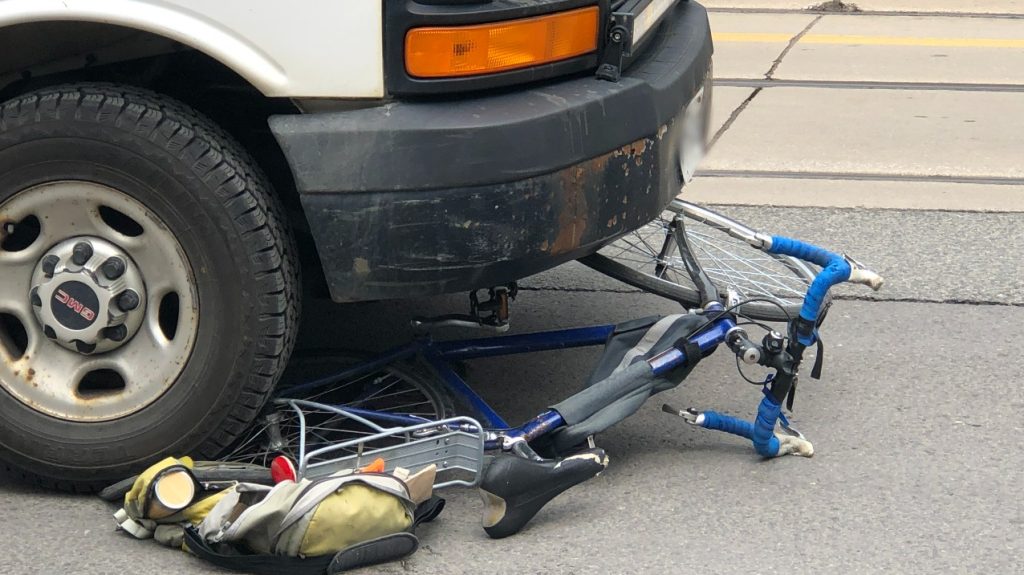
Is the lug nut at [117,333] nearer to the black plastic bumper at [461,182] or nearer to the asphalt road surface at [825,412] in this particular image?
the asphalt road surface at [825,412]

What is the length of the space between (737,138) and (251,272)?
4236mm

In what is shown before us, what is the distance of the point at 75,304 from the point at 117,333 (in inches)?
4.6

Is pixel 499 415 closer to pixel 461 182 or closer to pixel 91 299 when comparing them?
pixel 461 182

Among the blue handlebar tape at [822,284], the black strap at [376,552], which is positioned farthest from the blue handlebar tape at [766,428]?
the black strap at [376,552]

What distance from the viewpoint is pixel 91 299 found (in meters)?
2.95

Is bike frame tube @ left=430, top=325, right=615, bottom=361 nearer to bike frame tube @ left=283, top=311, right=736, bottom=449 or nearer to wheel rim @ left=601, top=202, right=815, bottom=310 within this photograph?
bike frame tube @ left=283, top=311, right=736, bottom=449

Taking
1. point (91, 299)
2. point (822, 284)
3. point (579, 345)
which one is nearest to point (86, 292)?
point (91, 299)

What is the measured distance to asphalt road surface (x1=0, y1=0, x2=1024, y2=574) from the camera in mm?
2840

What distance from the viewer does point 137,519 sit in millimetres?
2879

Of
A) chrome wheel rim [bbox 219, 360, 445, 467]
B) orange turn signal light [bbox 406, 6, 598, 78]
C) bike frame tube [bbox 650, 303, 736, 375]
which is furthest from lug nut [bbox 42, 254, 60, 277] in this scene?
bike frame tube [bbox 650, 303, 736, 375]

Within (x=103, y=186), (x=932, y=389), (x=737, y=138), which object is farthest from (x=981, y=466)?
(x=737, y=138)

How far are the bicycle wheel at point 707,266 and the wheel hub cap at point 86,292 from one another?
1394mm

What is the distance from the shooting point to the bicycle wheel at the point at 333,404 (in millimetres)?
3172

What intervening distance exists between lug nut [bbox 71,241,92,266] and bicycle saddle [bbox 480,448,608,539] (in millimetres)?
1053
